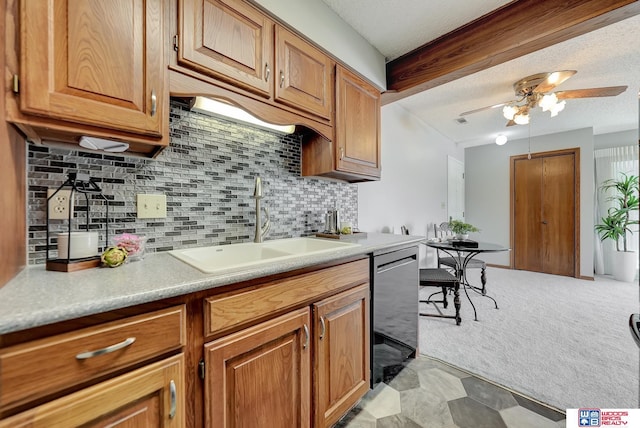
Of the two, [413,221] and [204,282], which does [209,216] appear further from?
[413,221]

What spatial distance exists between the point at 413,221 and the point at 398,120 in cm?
137

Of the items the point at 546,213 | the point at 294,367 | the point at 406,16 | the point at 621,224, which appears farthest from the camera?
the point at 546,213

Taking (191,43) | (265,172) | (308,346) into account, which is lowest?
(308,346)

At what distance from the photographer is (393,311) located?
1.61 metres

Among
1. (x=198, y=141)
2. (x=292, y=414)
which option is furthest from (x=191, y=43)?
(x=292, y=414)

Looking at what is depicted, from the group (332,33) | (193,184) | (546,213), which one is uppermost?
(332,33)

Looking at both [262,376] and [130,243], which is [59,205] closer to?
[130,243]

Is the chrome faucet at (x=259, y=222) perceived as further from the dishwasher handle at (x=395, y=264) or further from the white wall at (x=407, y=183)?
the white wall at (x=407, y=183)

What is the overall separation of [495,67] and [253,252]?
2.76 metres

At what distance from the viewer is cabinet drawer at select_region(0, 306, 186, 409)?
51 cm

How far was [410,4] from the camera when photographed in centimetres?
161

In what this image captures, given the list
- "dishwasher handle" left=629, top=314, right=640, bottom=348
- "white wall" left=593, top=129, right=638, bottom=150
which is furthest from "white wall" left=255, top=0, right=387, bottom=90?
"white wall" left=593, top=129, right=638, bottom=150

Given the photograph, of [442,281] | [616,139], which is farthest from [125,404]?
[616,139]

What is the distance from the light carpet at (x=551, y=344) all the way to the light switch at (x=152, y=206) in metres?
2.12
